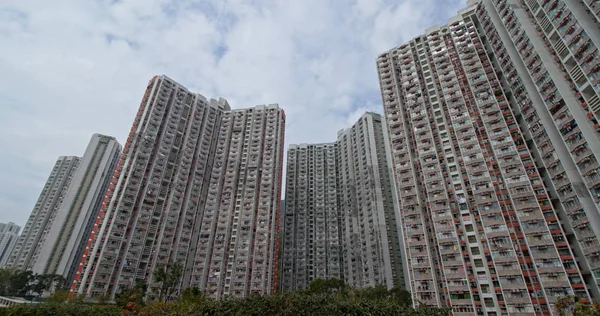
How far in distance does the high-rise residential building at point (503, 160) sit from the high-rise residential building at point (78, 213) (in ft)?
394

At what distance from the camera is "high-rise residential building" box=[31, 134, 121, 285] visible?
4279 inches

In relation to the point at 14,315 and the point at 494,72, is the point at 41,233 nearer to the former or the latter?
the point at 14,315

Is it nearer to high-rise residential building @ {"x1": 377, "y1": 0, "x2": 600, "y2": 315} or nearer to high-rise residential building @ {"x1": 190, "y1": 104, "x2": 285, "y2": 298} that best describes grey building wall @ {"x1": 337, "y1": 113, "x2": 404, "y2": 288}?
high-rise residential building @ {"x1": 377, "y1": 0, "x2": 600, "y2": 315}

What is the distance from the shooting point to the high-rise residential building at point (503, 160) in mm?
47125

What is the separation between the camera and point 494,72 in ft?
224

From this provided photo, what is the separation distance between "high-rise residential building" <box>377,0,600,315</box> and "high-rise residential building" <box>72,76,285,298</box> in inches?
1663

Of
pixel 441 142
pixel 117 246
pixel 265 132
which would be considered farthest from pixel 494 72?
pixel 117 246

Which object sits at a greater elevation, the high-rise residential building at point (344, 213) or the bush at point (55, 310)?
the high-rise residential building at point (344, 213)

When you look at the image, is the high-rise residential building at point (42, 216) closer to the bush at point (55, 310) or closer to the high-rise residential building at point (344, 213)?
the high-rise residential building at point (344, 213)

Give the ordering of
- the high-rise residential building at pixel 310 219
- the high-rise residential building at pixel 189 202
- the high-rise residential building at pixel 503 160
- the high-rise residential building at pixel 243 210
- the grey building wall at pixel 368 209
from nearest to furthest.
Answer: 1. the high-rise residential building at pixel 503 160
2. the high-rise residential building at pixel 189 202
3. the high-rise residential building at pixel 243 210
4. the grey building wall at pixel 368 209
5. the high-rise residential building at pixel 310 219

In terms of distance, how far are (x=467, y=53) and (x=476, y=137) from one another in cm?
2330

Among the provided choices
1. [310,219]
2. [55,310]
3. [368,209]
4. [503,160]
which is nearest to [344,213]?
[310,219]

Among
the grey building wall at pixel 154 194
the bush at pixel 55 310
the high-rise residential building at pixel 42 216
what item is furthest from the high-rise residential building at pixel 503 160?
the high-rise residential building at pixel 42 216

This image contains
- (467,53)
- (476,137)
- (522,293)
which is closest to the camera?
(522,293)
